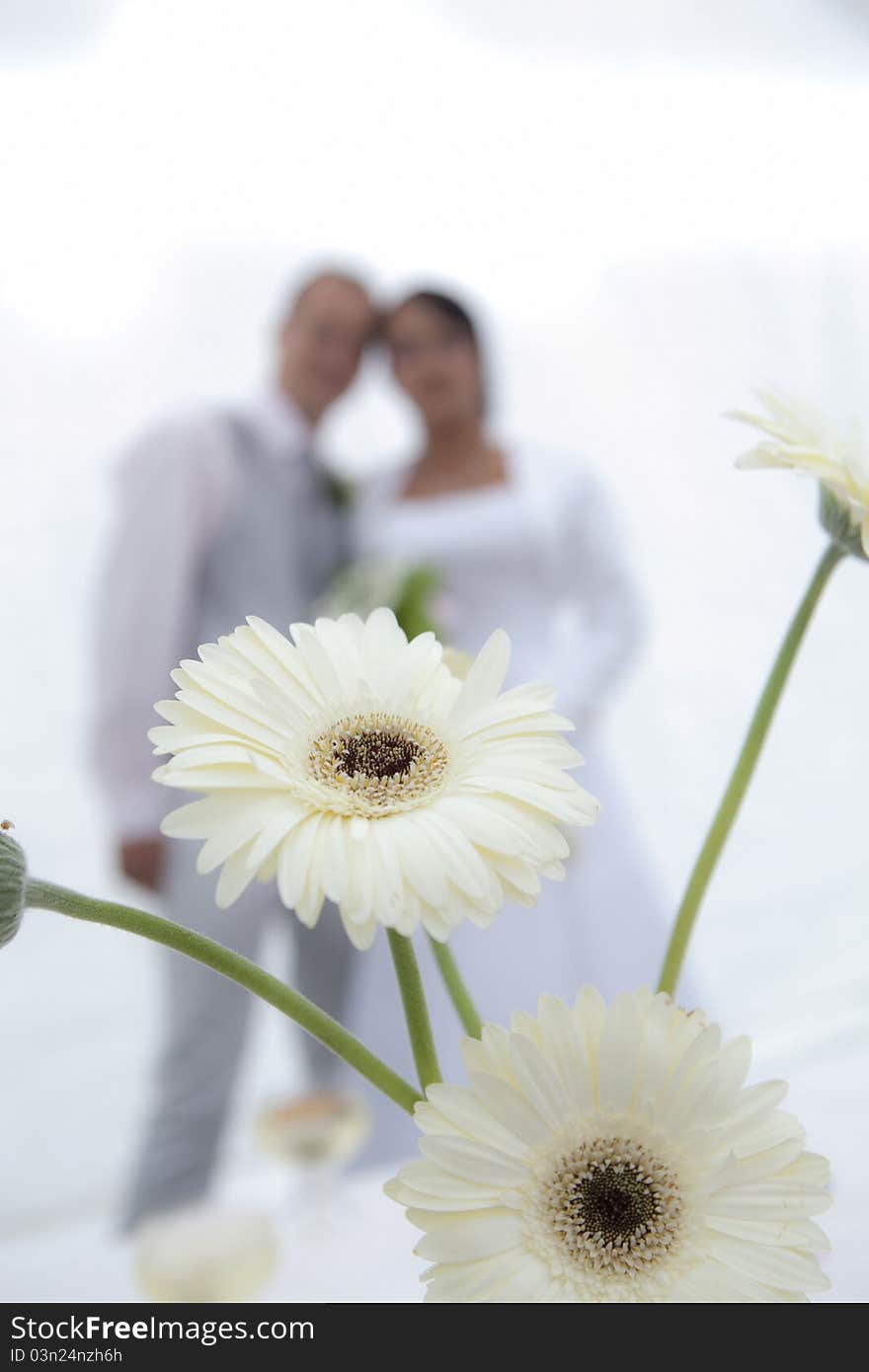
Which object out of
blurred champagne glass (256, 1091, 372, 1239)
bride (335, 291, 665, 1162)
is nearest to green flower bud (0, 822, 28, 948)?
Result: blurred champagne glass (256, 1091, 372, 1239)

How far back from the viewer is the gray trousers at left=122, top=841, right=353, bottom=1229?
1085 millimetres

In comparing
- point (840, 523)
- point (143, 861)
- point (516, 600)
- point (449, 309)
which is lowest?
point (143, 861)

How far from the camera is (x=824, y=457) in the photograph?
17 cm

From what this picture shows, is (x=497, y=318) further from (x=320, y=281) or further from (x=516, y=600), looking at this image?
(x=516, y=600)

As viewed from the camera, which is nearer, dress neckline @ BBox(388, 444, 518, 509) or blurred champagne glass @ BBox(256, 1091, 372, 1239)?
blurred champagne glass @ BBox(256, 1091, 372, 1239)

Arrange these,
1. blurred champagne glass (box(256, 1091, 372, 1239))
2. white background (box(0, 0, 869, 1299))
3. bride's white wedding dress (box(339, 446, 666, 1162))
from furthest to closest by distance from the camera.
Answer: white background (box(0, 0, 869, 1299))
bride's white wedding dress (box(339, 446, 666, 1162))
blurred champagne glass (box(256, 1091, 372, 1239))

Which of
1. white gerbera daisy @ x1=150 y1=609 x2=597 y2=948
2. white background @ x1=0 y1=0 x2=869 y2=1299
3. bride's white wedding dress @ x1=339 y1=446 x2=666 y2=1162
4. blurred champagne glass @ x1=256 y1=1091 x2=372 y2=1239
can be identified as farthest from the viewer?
white background @ x1=0 y1=0 x2=869 y2=1299

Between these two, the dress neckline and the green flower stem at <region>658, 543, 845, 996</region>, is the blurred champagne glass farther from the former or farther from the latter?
the dress neckline

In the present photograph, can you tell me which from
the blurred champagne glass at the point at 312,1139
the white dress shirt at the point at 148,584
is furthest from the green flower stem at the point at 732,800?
the white dress shirt at the point at 148,584

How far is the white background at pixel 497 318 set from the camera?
1.20 m

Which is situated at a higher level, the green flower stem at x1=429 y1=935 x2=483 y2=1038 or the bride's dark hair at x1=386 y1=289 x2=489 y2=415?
the bride's dark hair at x1=386 y1=289 x2=489 y2=415

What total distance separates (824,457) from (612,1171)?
10cm

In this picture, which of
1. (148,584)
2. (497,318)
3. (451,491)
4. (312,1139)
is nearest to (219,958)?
(312,1139)
